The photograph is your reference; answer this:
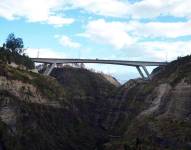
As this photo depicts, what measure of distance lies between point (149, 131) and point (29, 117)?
1956 inches

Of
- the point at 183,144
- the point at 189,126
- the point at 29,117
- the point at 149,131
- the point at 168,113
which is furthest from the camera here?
the point at 29,117

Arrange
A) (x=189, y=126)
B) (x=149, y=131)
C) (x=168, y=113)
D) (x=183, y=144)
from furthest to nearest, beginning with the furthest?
(x=168, y=113)
(x=149, y=131)
(x=189, y=126)
(x=183, y=144)

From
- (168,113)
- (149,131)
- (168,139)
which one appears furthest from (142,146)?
(168,113)

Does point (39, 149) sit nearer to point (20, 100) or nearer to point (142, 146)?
point (20, 100)

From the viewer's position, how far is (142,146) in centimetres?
14950

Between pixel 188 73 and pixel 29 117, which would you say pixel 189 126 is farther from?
pixel 29 117

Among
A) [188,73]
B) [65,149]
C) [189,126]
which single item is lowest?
[65,149]

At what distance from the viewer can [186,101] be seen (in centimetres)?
17812

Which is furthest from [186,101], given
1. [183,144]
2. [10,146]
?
[10,146]

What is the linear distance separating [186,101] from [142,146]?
35743mm

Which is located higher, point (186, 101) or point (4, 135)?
point (186, 101)

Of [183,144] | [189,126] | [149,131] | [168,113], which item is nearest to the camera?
[183,144]

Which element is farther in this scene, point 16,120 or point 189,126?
point 16,120

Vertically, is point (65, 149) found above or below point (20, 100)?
below
